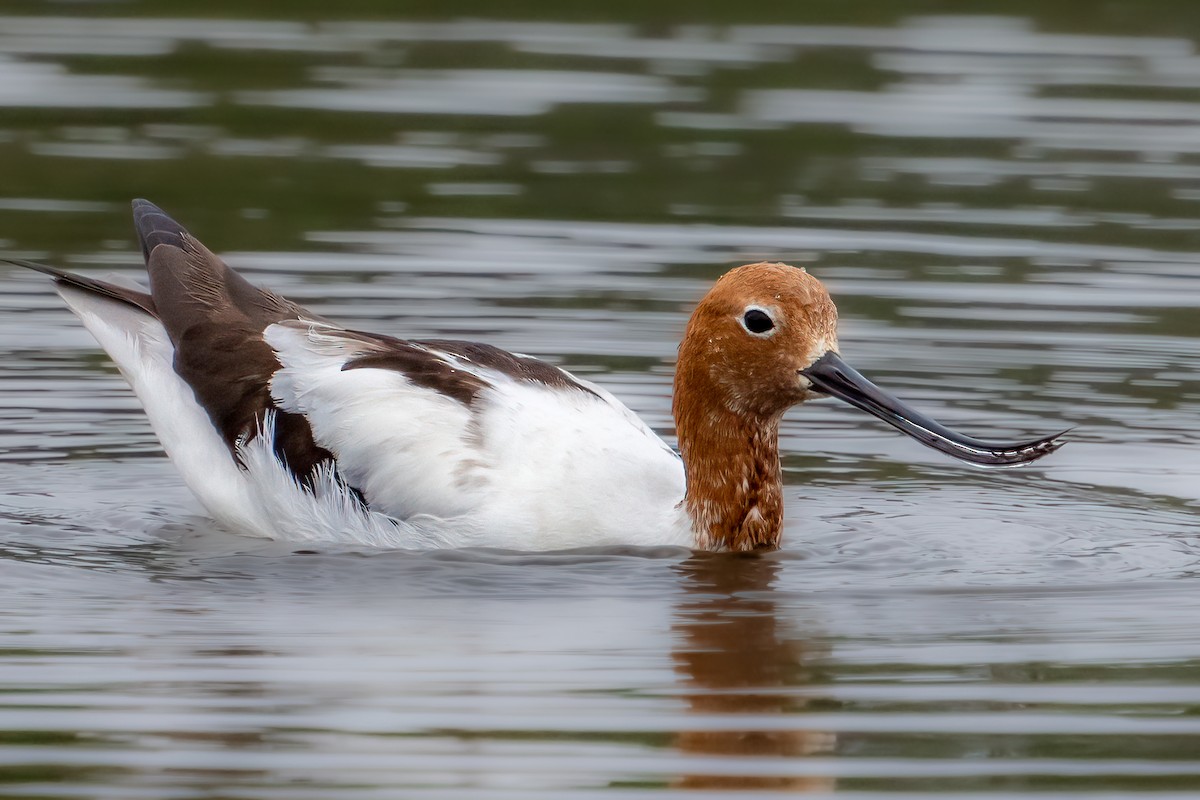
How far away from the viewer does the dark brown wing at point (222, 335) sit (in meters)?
10.1

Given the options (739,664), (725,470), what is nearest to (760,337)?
(725,470)

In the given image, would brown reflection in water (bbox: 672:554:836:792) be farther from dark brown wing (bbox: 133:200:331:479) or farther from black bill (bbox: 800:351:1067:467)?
dark brown wing (bbox: 133:200:331:479)

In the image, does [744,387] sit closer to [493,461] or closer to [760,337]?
[760,337]

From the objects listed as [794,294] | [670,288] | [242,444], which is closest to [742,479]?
[794,294]

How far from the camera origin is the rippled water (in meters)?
7.02

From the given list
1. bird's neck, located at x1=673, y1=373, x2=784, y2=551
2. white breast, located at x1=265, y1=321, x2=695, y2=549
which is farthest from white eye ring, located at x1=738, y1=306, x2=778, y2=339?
white breast, located at x1=265, y1=321, x2=695, y2=549

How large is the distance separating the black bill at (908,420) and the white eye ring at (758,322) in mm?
211

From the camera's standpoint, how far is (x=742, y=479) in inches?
382

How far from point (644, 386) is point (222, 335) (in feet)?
8.38

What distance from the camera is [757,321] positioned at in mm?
9320

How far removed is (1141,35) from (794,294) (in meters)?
13.6

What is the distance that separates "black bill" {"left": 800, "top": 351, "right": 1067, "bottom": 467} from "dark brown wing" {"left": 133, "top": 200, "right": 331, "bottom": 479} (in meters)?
2.14

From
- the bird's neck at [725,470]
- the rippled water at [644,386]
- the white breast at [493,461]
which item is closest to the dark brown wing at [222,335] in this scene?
the white breast at [493,461]

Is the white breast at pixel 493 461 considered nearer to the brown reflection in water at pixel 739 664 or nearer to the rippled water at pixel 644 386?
the rippled water at pixel 644 386
